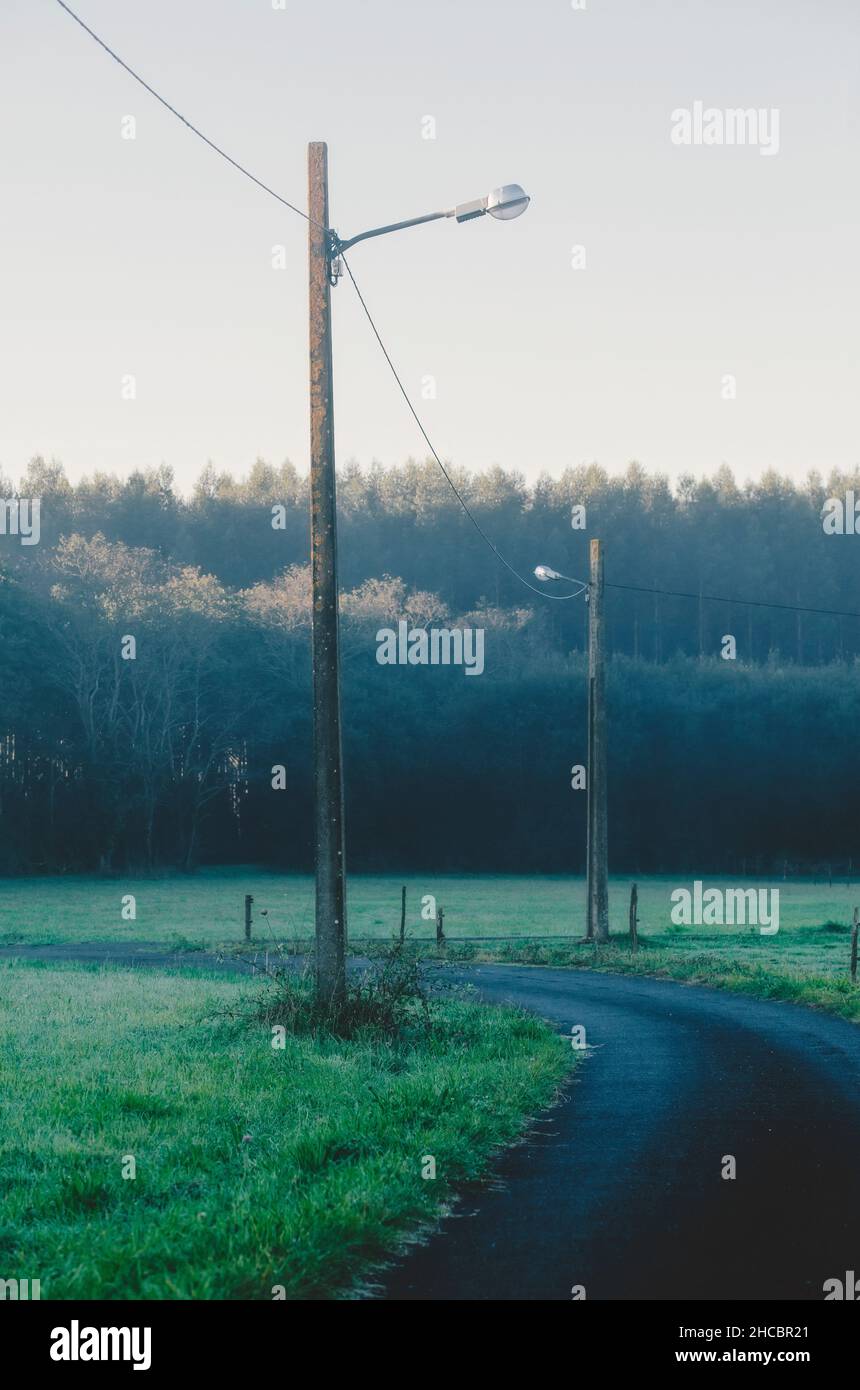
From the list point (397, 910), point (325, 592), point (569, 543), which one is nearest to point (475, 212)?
point (325, 592)

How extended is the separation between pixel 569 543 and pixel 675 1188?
9041 centimetres

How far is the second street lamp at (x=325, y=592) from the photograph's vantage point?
1387 centimetres

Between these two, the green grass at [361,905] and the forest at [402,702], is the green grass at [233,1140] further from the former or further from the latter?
the forest at [402,702]

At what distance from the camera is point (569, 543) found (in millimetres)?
97062

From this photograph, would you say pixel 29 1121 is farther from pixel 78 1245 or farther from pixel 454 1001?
pixel 454 1001

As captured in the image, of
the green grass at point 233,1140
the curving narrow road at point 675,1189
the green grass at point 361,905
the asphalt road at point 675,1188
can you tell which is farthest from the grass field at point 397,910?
the green grass at point 233,1140

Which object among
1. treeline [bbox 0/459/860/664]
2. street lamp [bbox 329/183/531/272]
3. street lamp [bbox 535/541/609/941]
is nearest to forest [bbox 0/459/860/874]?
treeline [bbox 0/459/860/664]

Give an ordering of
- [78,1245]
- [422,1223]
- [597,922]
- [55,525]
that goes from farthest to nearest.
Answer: [55,525]
[597,922]
[422,1223]
[78,1245]

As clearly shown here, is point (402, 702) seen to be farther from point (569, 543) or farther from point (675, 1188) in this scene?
point (675, 1188)

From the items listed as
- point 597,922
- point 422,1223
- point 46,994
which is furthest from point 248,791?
point 422,1223

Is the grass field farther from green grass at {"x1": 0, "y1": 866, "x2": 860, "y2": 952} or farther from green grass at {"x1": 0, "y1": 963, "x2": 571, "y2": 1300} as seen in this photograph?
green grass at {"x1": 0, "y1": 963, "x2": 571, "y2": 1300}

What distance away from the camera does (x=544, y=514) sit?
332 feet

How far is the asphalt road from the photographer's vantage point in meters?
6.27
